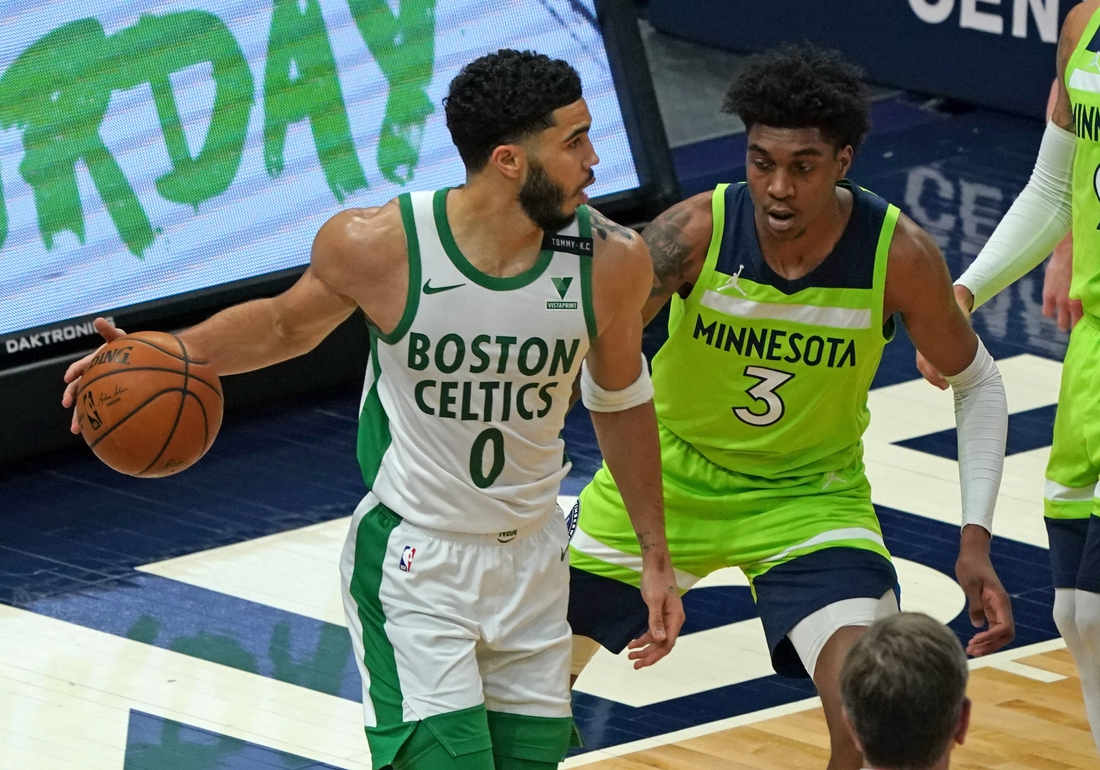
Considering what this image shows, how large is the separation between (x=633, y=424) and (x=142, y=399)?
3.66 feet

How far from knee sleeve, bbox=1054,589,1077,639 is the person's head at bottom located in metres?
1.94

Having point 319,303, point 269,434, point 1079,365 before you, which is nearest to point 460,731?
point 319,303

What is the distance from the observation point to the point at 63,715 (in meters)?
5.61

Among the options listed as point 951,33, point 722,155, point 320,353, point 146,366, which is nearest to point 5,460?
point 320,353

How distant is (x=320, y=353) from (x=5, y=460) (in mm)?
1400

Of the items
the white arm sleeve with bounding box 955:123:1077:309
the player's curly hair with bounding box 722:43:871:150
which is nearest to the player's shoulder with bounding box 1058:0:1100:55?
the white arm sleeve with bounding box 955:123:1077:309

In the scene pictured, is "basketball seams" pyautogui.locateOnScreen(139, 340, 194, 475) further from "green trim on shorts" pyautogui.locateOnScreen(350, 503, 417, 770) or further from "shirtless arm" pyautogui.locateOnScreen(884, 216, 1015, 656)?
"shirtless arm" pyautogui.locateOnScreen(884, 216, 1015, 656)

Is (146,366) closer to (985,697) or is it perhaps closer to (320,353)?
(985,697)

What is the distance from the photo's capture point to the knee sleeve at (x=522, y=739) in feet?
13.5

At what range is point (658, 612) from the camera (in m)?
4.27

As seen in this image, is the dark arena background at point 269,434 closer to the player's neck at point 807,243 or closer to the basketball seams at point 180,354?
the player's neck at point 807,243

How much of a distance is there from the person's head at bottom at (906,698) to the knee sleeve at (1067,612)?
194 cm

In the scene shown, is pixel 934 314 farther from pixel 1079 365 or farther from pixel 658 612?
pixel 658 612

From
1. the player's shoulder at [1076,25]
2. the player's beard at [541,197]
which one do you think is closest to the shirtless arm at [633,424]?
the player's beard at [541,197]
